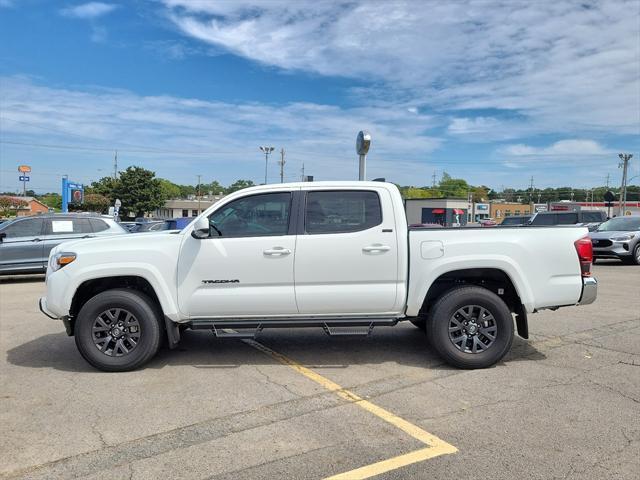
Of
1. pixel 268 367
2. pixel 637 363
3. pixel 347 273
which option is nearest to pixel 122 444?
pixel 268 367

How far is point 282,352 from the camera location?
19.9 ft

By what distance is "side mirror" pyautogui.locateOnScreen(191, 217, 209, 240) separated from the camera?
5164 mm

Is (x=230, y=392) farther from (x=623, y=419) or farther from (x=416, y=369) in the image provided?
(x=623, y=419)

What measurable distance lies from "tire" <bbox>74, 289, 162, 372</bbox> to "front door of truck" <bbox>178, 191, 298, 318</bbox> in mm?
421

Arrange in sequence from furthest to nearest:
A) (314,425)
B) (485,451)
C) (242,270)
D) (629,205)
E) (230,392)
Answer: (629,205) → (242,270) → (230,392) → (314,425) → (485,451)

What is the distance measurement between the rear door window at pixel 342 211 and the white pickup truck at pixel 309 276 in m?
0.01

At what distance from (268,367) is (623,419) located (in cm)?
325

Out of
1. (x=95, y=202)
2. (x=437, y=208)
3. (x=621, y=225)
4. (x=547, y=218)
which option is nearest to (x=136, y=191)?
(x=95, y=202)

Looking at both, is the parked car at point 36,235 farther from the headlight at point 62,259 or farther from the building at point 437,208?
the building at point 437,208

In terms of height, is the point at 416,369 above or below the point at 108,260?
below

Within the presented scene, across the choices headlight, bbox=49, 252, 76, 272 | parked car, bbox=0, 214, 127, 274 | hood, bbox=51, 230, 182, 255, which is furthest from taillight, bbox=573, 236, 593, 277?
parked car, bbox=0, 214, 127, 274

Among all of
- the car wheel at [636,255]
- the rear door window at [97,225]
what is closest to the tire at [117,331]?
the rear door window at [97,225]

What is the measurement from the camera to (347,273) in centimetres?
525

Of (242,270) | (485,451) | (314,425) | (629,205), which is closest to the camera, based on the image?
(485,451)
